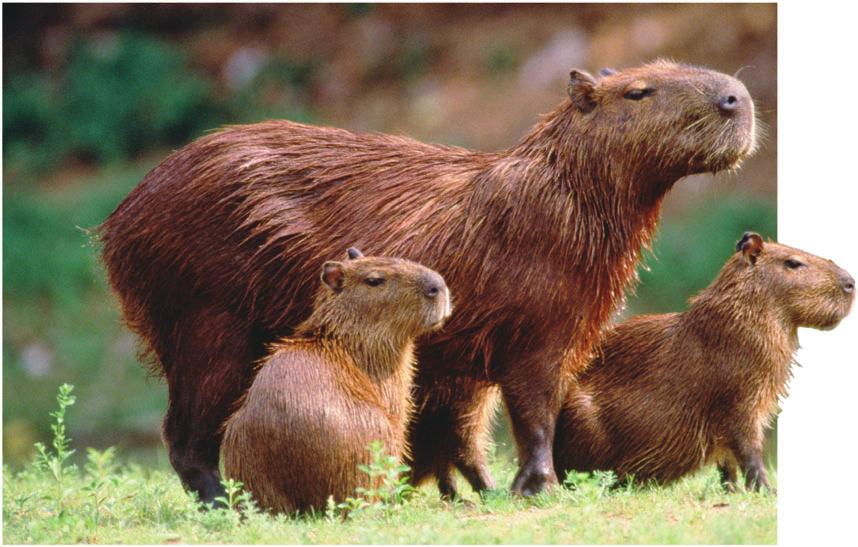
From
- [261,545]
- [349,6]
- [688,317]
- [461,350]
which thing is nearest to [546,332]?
[461,350]

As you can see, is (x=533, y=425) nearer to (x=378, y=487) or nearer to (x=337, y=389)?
(x=378, y=487)

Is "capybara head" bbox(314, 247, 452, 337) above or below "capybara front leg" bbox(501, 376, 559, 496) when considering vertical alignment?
above

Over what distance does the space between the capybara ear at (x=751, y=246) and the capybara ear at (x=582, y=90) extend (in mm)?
1130

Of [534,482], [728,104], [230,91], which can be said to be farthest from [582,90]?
[230,91]

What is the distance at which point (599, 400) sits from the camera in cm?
802

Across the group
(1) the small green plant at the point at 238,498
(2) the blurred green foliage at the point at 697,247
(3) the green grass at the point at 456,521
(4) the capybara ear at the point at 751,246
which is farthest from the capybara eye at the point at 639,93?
(2) the blurred green foliage at the point at 697,247

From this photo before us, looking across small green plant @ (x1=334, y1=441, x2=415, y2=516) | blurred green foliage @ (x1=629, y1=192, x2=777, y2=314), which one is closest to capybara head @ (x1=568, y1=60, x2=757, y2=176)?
small green plant @ (x1=334, y1=441, x2=415, y2=516)

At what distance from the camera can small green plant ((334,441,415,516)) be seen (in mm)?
6555

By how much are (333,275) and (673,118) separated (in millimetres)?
1888

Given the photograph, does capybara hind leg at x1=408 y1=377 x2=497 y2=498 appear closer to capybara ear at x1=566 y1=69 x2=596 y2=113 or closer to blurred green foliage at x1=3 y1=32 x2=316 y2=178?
capybara ear at x1=566 y1=69 x2=596 y2=113

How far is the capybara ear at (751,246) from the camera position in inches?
308

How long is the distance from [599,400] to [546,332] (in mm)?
767

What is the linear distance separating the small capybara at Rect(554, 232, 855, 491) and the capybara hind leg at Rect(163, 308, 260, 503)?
1814 millimetres

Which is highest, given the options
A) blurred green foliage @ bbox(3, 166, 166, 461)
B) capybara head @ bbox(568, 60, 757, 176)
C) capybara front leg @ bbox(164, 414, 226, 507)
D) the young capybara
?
capybara head @ bbox(568, 60, 757, 176)
